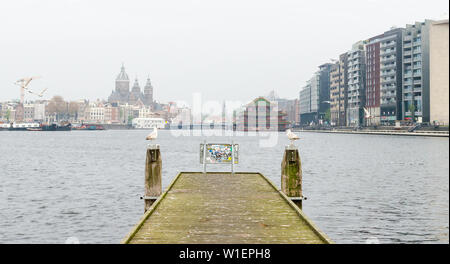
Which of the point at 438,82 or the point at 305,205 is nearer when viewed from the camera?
the point at 305,205

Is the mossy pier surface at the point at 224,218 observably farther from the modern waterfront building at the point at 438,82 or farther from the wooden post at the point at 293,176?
the modern waterfront building at the point at 438,82

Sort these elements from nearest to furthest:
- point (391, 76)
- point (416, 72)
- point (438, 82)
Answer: point (438, 82) < point (416, 72) < point (391, 76)

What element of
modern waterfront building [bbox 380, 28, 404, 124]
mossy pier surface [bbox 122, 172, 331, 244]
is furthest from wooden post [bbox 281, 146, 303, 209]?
modern waterfront building [bbox 380, 28, 404, 124]

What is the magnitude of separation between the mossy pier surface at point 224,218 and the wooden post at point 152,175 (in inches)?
21.0

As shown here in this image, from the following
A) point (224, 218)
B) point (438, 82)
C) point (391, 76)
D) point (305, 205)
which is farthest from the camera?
point (391, 76)

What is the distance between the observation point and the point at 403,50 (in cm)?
17562

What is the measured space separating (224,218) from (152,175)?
567 centimetres

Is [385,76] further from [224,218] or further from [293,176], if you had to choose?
[224,218]

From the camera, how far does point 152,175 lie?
63.0 feet

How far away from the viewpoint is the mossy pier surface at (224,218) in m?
11.9

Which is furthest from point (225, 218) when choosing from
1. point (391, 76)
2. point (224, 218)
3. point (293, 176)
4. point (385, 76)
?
point (385, 76)

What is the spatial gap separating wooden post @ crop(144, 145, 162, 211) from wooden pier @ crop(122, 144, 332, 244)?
0.06 m
